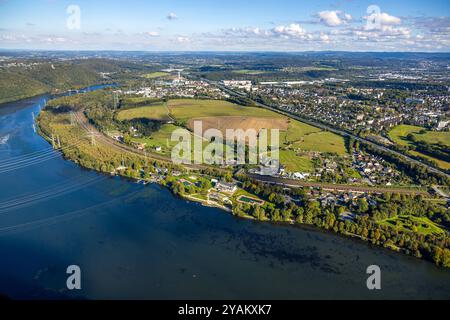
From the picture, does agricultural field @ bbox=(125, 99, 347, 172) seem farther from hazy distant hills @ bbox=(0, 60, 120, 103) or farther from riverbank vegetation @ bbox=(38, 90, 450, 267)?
hazy distant hills @ bbox=(0, 60, 120, 103)

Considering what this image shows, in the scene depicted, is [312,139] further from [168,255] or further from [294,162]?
[168,255]

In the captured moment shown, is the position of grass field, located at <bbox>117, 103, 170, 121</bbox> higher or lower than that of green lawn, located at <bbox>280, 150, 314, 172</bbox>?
higher

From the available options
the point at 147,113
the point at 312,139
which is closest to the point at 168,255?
the point at 312,139

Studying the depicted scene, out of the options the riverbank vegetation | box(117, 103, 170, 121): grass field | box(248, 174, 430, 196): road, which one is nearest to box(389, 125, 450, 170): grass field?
box(248, 174, 430, 196): road
